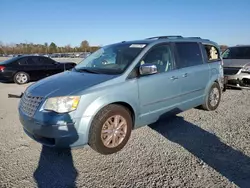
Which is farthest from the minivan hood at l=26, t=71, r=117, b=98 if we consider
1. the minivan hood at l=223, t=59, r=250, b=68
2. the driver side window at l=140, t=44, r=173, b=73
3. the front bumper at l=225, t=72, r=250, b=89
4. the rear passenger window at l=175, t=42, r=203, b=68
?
the minivan hood at l=223, t=59, r=250, b=68

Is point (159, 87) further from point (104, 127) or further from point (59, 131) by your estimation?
point (59, 131)

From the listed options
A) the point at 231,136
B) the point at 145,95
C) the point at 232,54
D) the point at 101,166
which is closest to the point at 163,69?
the point at 145,95

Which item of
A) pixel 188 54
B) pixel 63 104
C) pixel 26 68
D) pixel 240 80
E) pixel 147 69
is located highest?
pixel 188 54

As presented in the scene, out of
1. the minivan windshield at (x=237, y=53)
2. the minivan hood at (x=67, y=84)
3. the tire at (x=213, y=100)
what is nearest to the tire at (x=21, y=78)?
the minivan hood at (x=67, y=84)

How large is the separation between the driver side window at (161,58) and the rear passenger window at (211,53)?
149 centimetres

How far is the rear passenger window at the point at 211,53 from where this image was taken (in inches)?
213

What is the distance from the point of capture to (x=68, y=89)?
3.24m

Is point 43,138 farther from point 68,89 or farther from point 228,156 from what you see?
point 228,156

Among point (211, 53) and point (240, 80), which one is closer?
point (211, 53)

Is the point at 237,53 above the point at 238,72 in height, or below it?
above

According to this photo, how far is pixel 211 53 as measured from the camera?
557 cm

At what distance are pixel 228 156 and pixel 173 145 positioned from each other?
83 cm

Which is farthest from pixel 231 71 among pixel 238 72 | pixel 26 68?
pixel 26 68

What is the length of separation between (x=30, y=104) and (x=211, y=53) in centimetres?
441
